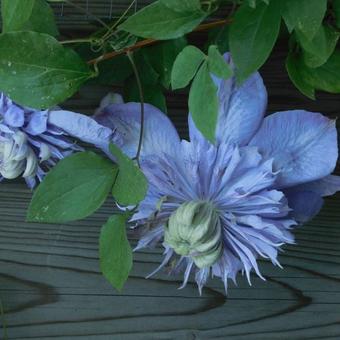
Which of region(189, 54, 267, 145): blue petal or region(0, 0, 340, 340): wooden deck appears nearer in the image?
region(189, 54, 267, 145): blue petal

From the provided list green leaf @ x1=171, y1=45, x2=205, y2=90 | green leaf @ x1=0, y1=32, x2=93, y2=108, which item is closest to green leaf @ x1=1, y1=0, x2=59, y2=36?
green leaf @ x1=0, y1=32, x2=93, y2=108

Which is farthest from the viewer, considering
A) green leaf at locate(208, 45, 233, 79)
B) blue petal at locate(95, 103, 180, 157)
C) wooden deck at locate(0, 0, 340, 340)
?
wooden deck at locate(0, 0, 340, 340)

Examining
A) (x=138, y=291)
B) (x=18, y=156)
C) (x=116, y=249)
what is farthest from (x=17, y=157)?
(x=138, y=291)

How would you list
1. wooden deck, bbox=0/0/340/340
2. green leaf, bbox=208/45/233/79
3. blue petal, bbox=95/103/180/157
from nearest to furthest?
1. green leaf, bbox=208/45/233/79
2. blue petal, bbox=95/103/180/157
3. wooden deck, bbox=0/0/340/340

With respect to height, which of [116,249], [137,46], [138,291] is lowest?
[138,291]

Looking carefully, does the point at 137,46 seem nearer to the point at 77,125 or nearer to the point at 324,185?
the point at 77,125

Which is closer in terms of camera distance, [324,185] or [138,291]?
[324,185]

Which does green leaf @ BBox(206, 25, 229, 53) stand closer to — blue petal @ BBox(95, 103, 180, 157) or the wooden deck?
blue petal @ BBox(95, 103, 180, 157)

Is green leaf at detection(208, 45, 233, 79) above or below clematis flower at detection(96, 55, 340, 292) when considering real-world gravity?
above
